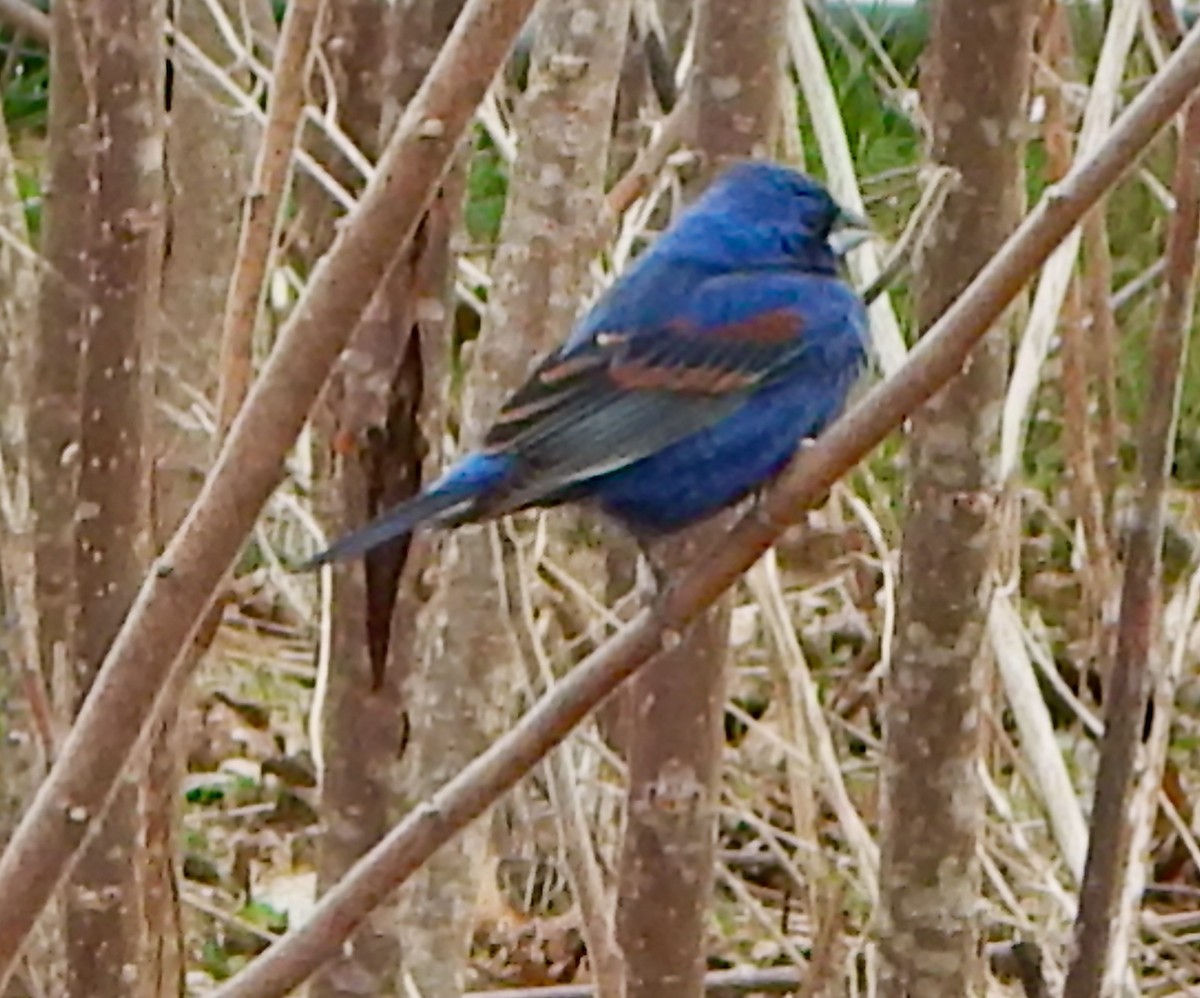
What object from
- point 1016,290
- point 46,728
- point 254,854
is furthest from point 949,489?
point 254,854

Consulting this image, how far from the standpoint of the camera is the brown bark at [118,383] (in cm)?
158

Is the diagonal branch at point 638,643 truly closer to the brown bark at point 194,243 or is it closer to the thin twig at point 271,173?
the thin twig at point 271,173

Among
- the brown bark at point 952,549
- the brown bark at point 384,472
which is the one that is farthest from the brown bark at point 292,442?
the brown bark at point 952,549

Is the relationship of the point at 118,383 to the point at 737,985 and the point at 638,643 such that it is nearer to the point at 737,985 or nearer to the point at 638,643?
the point at 638,643

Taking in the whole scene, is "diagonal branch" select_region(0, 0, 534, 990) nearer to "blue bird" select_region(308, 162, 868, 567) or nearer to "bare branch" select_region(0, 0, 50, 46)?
"blue bird" select_region(308, 162, 868, 567)

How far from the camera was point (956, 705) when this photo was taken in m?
1.91

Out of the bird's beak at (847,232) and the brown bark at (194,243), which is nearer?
the bird's beak at (847,232)

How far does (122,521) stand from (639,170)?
1016 mm

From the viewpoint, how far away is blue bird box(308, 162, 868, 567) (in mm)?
1898

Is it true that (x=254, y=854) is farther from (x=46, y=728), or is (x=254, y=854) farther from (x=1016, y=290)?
(x=1016, y=290)

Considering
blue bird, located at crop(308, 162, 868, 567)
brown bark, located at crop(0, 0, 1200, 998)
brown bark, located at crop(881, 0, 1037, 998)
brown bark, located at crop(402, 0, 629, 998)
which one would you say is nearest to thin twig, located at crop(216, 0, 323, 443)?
brown bark, located at crop(0, 0, 1200, 998)

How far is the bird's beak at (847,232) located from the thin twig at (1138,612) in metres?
0.34

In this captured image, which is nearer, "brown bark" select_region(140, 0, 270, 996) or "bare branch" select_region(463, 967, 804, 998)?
"brown bark" select_region(140, 0, 270, 996)

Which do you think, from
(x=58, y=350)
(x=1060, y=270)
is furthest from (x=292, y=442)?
(x=1060, y=270)
